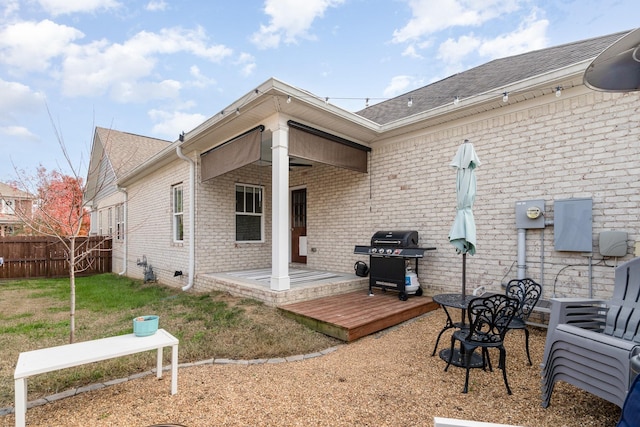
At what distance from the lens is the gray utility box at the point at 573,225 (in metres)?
3.96

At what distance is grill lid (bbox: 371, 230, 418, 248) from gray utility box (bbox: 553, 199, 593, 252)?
1.97m

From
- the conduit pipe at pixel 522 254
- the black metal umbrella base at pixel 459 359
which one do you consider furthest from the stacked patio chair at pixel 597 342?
the conduit pipe at pixel 522 254

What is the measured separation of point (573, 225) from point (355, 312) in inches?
124

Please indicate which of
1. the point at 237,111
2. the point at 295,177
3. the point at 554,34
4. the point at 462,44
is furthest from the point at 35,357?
the point at 554,34

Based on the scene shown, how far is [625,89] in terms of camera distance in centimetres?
262

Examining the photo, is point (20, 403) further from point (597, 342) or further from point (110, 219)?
point (110, 219)

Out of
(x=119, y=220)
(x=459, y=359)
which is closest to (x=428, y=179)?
(x=459, y=359)

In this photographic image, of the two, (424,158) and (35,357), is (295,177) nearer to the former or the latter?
(424,158)

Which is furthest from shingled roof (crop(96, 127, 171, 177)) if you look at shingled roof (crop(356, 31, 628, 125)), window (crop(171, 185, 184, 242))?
shingled roof (crop(356, 31, 628, 125))

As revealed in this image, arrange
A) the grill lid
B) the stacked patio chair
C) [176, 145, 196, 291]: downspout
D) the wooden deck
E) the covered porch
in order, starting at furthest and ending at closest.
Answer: [176, 145, 196, 291]: downspout
the grill lid
the covered porch
the wooden deck
the stacked patio chair

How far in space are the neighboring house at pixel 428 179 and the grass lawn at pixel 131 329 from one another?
30.8 inches

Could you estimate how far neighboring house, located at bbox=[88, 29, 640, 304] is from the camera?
13.1 feet

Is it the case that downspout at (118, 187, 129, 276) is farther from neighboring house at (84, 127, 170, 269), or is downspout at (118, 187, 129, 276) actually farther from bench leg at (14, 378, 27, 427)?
bench leg at (14, 378, 27, 427)

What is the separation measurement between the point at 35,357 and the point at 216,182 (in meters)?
5.36
